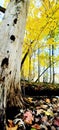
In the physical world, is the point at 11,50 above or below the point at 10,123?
above

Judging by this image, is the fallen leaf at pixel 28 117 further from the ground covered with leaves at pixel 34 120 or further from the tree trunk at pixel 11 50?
the tree trunk at pixel 11 50

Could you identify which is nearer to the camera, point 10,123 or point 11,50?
point 10,123

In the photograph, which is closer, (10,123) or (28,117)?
(10,123)

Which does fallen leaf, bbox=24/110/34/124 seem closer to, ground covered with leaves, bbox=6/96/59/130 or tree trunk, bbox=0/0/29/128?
ground covered with leaves, bbox=6/96/59/130

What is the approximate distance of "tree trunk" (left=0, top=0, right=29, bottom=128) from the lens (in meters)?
3.14

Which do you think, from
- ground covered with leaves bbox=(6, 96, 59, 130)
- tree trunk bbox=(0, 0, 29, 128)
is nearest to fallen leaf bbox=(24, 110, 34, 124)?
ground covered with leaves bbox=(6, 96, 59, 130)

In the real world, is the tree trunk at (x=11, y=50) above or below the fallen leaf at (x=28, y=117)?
above

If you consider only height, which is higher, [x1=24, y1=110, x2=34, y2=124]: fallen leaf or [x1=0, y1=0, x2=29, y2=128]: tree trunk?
[x1=0, y1=0, x2=29, y2=128]: tree trunk

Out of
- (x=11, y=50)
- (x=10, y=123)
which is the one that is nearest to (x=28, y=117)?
(x=10, y=123)

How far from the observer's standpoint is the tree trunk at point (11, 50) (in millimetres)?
3145

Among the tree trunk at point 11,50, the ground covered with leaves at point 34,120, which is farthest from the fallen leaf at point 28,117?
the tree trunk at point 11,50

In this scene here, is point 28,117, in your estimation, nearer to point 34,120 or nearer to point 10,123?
point 34,120

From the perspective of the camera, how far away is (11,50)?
3326mm

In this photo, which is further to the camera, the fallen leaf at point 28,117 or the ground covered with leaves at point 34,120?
the fallen leaf at point 28,117
